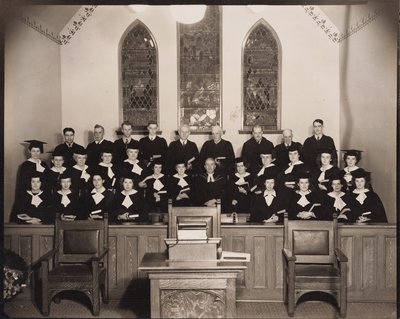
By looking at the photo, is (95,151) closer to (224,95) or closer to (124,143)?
(124,143)

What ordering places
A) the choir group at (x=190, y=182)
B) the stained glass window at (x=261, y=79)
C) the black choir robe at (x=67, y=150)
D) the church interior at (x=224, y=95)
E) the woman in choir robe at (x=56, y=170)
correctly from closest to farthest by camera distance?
the church interior at (x=224, y=95) → the choir group at (x=190, y=182) → the woman in choir robe at (x=56, y=170) → the black choir robe at (x=67, y=150) → the stained glass window at (x=261, y=79)

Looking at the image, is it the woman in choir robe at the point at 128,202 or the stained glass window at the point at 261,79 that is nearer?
the woman in choir robe at the point at 128,202

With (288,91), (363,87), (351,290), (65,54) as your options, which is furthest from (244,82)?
(351,290)

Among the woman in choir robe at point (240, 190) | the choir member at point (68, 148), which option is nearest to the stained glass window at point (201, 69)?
the choir member at point (68, 148)

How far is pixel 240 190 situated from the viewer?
24.5 feet

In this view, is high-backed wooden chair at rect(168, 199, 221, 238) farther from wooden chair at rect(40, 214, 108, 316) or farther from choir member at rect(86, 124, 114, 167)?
choir member at rect(86, 124, 114, 167)

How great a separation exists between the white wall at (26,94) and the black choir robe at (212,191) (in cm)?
256

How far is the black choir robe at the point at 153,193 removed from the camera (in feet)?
24.4

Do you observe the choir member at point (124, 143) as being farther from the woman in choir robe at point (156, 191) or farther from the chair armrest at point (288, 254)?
the chair armrest at point (288, 254)

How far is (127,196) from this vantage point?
6.85m

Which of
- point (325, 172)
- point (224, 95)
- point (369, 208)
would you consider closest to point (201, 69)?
point (224, 95)

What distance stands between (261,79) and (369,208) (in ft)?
14.0

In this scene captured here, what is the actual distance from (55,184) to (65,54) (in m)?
3.61

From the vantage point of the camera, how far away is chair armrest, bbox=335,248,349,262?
5029mm
